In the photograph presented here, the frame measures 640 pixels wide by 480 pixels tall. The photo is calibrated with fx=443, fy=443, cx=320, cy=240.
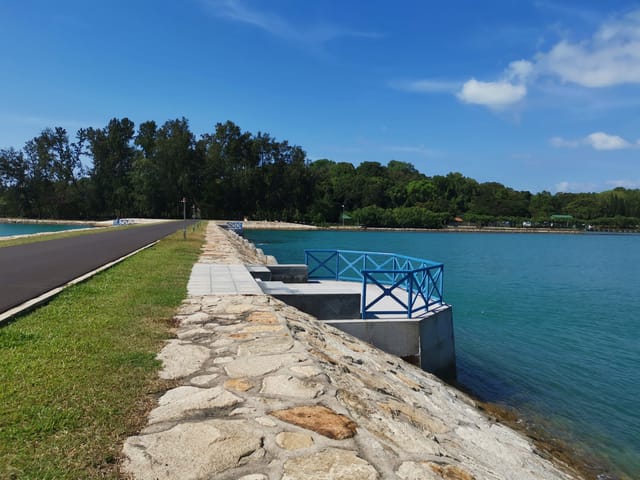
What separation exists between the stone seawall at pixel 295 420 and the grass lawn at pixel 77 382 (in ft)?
0.69

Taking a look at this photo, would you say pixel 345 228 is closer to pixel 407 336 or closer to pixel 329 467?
pixel 407 336

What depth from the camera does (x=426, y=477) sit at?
304cm

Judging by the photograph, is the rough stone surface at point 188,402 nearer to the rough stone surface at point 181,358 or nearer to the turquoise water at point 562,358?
the rough stone surface at point 181,358

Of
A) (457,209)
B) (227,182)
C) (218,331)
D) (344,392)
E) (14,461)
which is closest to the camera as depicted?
(14,461)

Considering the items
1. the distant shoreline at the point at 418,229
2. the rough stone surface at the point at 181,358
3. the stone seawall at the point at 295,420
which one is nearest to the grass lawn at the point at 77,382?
the rough stone surface at the point at 181,358

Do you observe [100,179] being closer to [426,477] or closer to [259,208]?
[259,208]

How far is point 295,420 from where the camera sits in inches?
139

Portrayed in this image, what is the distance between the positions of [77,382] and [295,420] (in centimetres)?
199

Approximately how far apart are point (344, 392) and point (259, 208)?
97399 mm


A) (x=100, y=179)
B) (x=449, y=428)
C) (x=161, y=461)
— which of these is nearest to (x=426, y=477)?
(x=161, y=461)

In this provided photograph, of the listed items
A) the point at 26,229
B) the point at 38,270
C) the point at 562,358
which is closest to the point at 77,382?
the point at 38,270

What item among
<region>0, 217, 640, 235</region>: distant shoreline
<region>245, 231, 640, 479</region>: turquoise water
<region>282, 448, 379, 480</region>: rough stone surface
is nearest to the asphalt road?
<region>282, 448, 379, 480</region>: rough stone surface

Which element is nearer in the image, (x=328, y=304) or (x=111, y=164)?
(x=328, y=304)

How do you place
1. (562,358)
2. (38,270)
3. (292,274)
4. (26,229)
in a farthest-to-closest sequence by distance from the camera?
1. (26,229)
2. (292,274)
3. (562,358)
4. (38,270)
